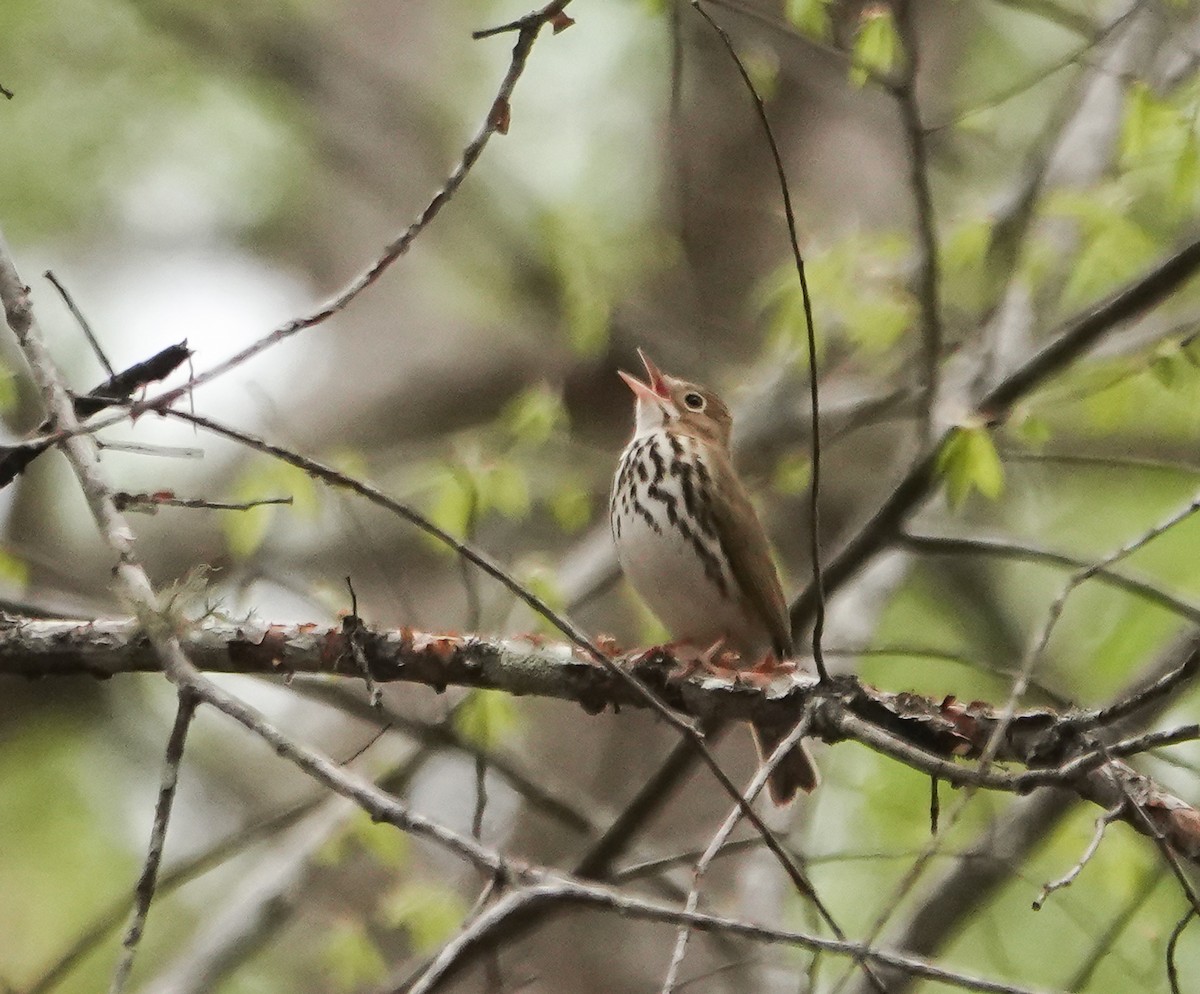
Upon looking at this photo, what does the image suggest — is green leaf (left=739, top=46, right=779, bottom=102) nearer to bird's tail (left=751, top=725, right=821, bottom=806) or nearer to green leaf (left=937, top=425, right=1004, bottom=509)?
green leaf (left=937, top=425, right=1004, bottom=509)

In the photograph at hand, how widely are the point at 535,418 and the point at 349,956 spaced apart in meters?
2.02

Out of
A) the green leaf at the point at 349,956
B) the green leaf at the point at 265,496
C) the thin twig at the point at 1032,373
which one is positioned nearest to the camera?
the thin twig at the point at 1032,373

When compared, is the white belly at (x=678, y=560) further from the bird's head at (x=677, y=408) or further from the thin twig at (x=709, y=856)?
the thin twig at (x=709, y=856)

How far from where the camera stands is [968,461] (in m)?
3.97

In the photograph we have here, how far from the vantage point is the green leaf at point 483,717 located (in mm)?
4152

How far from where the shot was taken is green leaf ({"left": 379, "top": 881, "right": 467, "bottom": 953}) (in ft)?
15.6

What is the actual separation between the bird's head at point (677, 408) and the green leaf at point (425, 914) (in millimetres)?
1789

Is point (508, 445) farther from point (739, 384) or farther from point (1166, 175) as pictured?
point (1166, 175)

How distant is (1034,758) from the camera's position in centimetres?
282

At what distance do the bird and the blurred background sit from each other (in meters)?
0.30

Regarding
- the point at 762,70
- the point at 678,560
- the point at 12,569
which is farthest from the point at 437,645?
the point at 762,70

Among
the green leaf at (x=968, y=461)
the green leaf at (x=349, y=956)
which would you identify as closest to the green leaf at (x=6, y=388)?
the green leaf at (x=349, y=956)

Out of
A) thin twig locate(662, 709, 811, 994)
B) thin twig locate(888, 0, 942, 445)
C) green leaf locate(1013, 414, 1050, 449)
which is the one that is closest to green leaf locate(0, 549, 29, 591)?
thin twig locate(662, 709, 811, 994)

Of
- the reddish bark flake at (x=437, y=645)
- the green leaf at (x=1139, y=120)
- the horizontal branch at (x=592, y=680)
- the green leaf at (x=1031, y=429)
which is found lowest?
the horizontal branch at (x=592, y=680)
